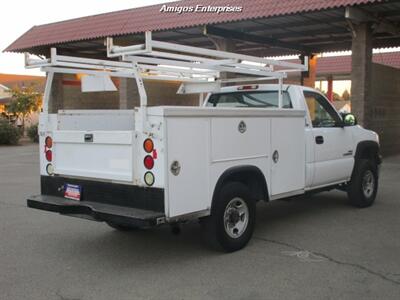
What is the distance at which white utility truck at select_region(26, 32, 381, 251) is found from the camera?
5012 millimetres

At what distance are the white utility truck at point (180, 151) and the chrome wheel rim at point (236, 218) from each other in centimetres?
1

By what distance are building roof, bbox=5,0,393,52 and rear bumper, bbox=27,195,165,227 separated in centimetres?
999

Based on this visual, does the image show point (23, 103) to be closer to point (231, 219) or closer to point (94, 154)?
point (94, 154)

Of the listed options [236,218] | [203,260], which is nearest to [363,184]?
[236,218]

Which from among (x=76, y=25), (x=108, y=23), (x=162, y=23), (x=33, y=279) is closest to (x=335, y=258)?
(x=33, y=279)

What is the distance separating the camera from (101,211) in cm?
516

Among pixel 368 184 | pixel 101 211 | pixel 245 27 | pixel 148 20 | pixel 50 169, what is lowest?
pixel 368 184

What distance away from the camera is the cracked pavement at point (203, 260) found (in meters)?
4.58

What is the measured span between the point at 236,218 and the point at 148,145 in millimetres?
1475

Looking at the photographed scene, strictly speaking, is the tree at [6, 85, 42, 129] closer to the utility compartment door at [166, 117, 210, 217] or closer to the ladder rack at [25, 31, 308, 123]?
the ladder rack at [25, 31, 308, 123]

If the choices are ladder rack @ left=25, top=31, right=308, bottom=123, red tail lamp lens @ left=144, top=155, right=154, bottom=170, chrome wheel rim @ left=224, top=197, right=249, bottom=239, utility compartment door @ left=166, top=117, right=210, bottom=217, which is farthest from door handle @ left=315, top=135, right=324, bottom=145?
red tail lamp lens @ left=144, top=155, right=154, bottom=170

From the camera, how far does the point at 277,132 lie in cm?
628

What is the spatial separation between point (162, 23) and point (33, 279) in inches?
526

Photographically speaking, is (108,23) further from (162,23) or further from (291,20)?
(291,20)
